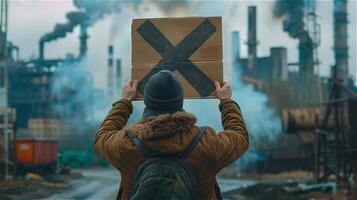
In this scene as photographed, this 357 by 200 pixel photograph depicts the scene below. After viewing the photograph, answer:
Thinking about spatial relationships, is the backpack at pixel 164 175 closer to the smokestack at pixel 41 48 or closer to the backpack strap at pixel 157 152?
the backpack strap at pixel 157 152

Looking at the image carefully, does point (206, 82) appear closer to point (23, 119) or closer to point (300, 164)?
point (300, 164)

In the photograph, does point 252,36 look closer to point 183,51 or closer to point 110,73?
point 110,73

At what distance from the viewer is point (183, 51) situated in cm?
330

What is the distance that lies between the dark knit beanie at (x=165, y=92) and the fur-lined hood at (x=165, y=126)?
0.29 ft

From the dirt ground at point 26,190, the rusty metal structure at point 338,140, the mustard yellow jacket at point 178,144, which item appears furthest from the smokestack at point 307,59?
the mustard yellow jacket at point 178,144

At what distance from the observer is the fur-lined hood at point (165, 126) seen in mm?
2652

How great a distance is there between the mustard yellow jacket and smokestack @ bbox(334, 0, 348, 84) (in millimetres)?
58237

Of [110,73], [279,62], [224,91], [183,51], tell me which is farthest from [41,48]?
[224,91]

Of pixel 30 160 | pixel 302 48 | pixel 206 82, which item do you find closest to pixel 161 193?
pixel 206 82

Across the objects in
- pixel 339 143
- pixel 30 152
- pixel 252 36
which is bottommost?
pixel 30 152

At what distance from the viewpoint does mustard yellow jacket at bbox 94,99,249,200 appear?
2666 mm

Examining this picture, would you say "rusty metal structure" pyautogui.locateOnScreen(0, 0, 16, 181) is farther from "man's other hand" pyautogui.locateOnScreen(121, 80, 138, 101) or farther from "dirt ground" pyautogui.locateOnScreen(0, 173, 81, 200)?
"man's other hand" pyautogui.locateOnScreen(121, 80, 138, 101)

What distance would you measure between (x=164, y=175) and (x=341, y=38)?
59.7 meters

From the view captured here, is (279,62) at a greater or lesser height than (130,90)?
greater
